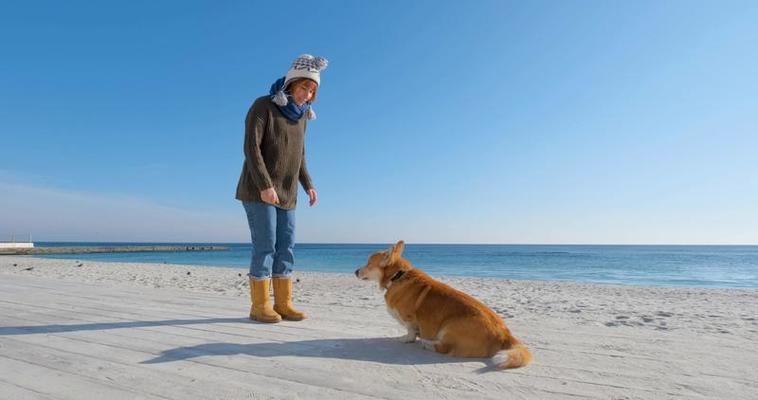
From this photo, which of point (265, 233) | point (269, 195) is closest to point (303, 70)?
point (269, 195)

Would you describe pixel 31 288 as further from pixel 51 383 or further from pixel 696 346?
pixel 696 346

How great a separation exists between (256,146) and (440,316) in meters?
1.90

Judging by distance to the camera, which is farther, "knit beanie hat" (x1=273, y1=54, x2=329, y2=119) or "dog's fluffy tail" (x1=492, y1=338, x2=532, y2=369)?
"knit beanie hat" (x1=273, y1=54, x2=329, y2=119)

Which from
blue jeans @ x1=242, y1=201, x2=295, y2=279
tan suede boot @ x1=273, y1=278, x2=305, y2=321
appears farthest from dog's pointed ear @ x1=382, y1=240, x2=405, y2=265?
tan suede boot @ x1=273, y1=278, x2=305, y2=321

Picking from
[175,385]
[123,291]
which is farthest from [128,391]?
[123,291]

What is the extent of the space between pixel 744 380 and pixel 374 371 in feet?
5.74

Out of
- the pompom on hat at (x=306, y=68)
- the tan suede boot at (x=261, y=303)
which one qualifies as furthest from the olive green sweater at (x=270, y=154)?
the tan suede boot at (x=261, y=303)

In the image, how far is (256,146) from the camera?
323cm

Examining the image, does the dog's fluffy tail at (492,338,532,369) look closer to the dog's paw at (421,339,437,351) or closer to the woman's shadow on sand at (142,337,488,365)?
the woman's shadow on sand at (142,337,488,365)

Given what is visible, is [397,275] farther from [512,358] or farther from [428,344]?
[512,358]

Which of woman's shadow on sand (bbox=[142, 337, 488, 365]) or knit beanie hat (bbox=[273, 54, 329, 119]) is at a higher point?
knit beanie hat (bbox=[273, 54, 329, 119])

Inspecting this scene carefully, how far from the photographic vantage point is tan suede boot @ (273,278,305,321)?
11.1 ft

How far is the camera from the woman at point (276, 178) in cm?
326

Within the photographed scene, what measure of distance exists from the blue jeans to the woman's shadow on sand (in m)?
0.91
